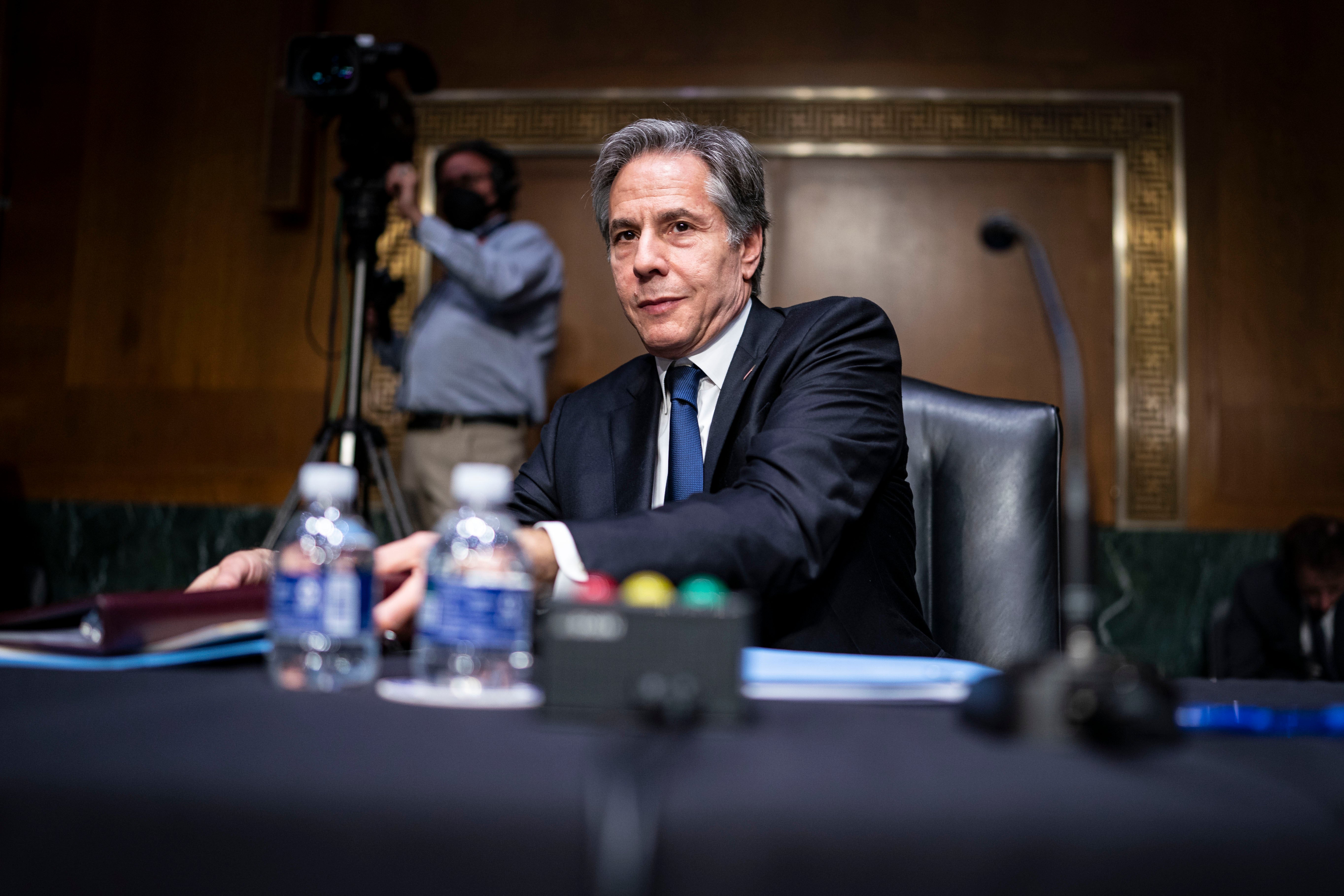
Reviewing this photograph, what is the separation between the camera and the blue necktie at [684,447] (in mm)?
1317

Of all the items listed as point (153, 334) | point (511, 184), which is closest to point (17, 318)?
point (153, 334)

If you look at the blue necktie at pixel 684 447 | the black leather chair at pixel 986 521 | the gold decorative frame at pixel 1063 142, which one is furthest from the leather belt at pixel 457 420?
the black leather chair at pixel 986 521

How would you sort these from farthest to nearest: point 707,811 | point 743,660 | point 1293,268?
point 1293,268 → point 743,660 → point 707,811

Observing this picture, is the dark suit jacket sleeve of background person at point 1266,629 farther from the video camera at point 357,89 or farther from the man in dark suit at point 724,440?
the video camera at point 357,89

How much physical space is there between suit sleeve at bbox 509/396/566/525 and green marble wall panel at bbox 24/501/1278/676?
2156 millimetres

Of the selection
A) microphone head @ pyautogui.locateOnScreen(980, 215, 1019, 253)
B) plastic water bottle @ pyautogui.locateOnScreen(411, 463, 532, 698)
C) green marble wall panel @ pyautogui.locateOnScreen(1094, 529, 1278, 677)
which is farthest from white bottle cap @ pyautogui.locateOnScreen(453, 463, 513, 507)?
green marble wall panel @ pyautogui.locateOnScreen(1094, 529, 1278, 677)

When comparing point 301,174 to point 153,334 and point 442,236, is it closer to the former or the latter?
point 153,334

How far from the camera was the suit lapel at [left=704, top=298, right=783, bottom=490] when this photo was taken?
1.29 m

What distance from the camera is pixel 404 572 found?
808mm

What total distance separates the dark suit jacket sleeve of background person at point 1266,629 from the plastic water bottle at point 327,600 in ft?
9.61

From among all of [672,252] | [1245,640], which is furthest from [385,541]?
[1245,640]

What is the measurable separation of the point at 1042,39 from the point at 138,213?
10.9ft

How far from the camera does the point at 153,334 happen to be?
3924mm

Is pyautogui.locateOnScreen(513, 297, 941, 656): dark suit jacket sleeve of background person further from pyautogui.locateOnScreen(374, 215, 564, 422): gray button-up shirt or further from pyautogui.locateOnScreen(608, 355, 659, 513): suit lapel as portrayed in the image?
pyautogui.locateOnScreen(374, 215, 564, 422): gray button-up shirt
